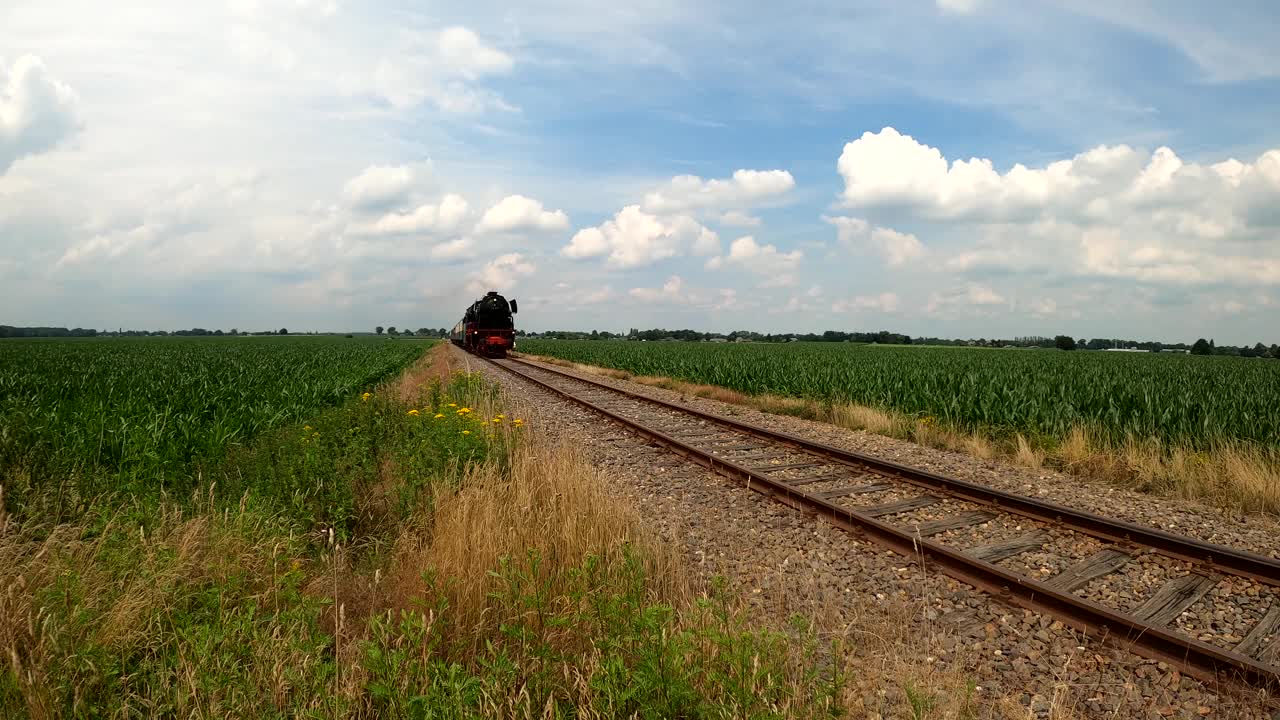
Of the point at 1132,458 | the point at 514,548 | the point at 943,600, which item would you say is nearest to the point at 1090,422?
the point at 1132,458

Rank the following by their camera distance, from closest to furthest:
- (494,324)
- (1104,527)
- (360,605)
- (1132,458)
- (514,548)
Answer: (360,605) < (514,548) < (1104,527) < (1132,458) < (494,324)

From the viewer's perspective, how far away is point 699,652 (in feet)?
10.3

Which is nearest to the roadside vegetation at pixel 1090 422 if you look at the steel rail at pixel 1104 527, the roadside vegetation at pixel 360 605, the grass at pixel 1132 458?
the grass at pixel 1132 458

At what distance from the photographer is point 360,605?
4.16m

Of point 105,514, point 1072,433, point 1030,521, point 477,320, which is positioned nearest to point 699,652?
point 105,514

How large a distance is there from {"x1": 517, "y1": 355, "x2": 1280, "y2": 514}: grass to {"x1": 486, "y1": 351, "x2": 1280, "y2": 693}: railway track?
285 centimetres

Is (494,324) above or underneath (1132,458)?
above

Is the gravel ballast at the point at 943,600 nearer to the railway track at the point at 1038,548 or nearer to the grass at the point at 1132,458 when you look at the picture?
the railway track at the point at 1038,548

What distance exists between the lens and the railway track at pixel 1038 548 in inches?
152

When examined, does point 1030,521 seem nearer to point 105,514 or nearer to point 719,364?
point 105,514

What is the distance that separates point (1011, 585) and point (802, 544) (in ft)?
5.44

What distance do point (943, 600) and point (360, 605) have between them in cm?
415

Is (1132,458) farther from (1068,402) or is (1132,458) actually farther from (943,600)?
(943,600)

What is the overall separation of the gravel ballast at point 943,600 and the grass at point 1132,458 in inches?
26.5
